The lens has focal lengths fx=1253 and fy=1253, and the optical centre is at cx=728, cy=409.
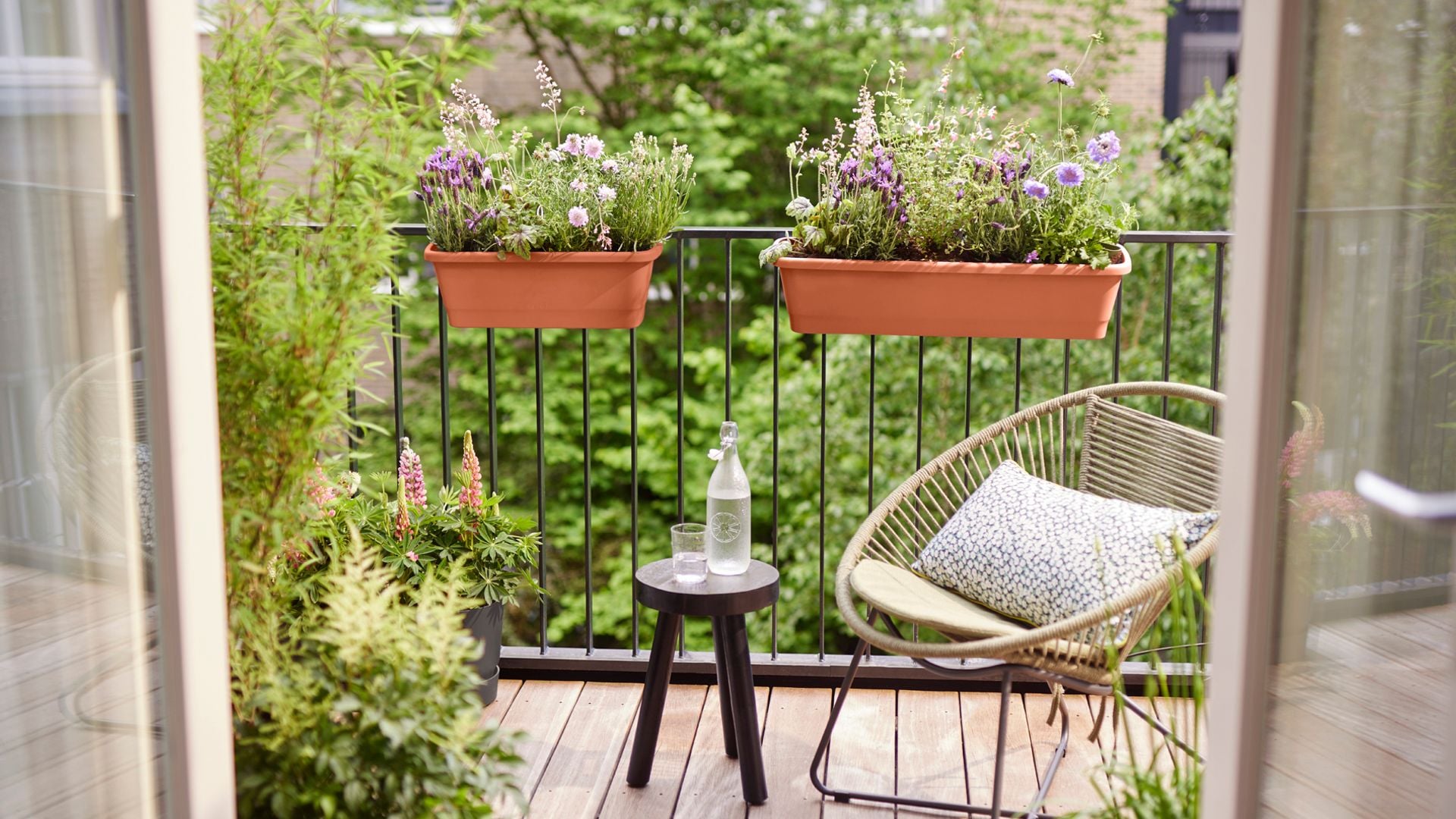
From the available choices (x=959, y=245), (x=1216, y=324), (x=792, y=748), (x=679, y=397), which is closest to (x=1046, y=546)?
(x=959, y=245)

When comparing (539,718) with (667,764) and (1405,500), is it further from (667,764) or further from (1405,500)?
(1405,500)

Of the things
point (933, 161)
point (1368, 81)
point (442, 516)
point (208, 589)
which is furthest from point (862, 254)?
point (208, 589)

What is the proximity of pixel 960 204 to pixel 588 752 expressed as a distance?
1.42 meters

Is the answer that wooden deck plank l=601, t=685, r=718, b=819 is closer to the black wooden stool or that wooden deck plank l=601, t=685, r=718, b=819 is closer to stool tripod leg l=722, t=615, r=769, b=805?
the black wooden stool

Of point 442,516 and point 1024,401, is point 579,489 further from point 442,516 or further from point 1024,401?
point 442,516

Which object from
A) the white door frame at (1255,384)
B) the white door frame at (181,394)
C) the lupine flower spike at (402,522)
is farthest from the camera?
the lupine flower spike at (402,522)

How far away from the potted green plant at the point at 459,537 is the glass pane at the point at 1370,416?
1.68m

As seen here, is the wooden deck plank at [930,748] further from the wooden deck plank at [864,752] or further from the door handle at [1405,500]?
the door handle at [1405,500]

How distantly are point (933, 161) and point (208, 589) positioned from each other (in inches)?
64.7

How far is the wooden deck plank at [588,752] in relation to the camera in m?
2.54

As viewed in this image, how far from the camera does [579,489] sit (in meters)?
8.13

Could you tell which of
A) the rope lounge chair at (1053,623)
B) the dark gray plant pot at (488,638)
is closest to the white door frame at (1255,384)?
the rope lounge chair at (1053,623)

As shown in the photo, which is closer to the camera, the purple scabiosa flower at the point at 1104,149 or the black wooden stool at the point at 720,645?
the black wooden stool at the point at 720,645

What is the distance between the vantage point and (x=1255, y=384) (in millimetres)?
1474
